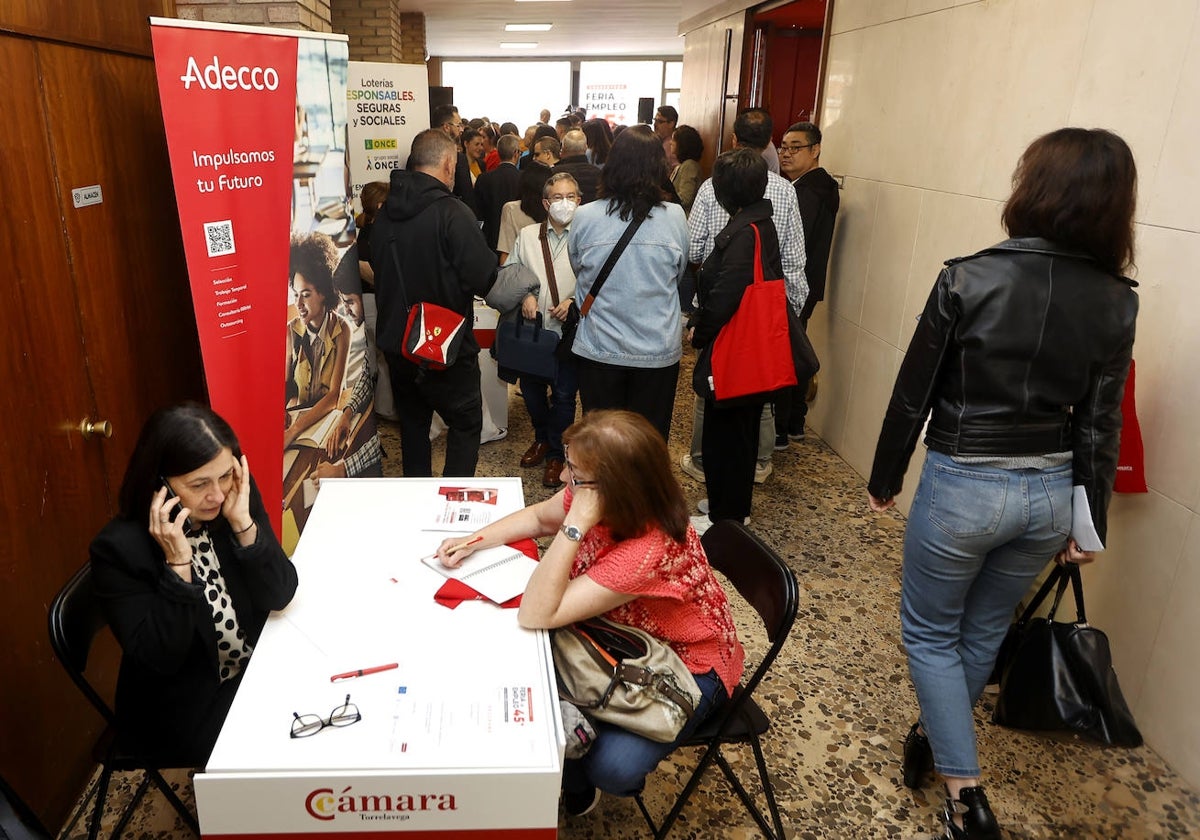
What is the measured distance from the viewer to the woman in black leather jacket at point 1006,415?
1727mm

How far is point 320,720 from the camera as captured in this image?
1346mm

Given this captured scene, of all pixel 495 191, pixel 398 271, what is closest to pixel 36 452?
pixel 398 271

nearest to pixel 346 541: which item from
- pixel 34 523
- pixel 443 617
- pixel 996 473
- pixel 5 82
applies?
pixel 443 617

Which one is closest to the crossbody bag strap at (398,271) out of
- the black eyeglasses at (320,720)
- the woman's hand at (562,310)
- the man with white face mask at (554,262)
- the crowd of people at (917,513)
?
the crowd of people at (917,513)

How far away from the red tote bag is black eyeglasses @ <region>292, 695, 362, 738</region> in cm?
203

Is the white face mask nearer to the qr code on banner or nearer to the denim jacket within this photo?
the denim jacket

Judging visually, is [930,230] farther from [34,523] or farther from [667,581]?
[34,523]

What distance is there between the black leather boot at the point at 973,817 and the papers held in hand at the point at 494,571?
1.24m

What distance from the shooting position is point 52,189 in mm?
1947

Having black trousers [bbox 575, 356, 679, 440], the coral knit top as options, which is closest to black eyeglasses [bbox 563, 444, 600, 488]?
the coral knit top

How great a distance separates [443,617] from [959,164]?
2.82 metres

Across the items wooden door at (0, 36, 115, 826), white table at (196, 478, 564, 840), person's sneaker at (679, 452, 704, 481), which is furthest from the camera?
person's sneaker at (679, 452, 704, 481)

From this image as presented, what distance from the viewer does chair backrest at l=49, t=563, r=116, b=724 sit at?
62.0 inches

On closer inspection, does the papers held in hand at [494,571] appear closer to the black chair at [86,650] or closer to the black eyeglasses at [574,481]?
the black eyeglasses at [574,481]
